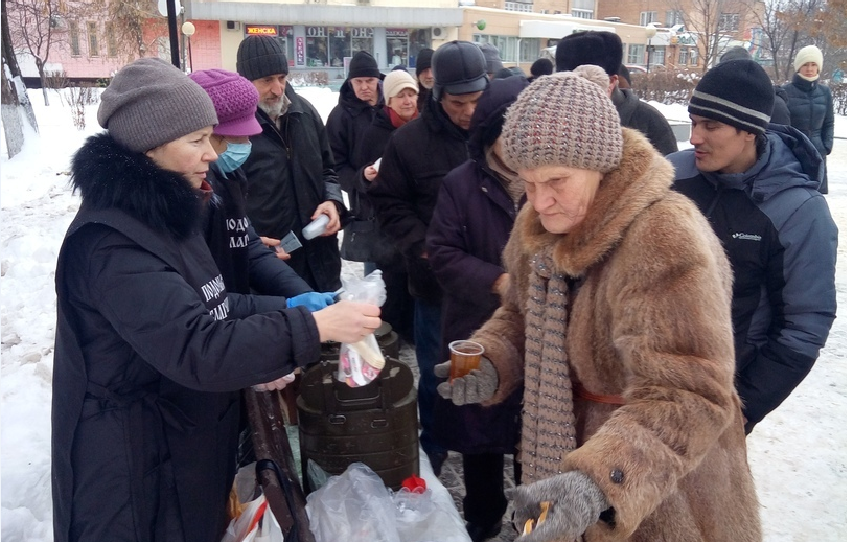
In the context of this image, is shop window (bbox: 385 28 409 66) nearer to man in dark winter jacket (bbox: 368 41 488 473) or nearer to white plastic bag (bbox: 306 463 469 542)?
man in dark winter jacket (bbox: 368 41 488 473)

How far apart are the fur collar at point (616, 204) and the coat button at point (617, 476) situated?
529 millimetres

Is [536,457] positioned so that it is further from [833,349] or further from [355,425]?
[833,349]

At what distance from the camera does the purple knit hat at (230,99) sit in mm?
2744

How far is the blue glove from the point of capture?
7.63ft

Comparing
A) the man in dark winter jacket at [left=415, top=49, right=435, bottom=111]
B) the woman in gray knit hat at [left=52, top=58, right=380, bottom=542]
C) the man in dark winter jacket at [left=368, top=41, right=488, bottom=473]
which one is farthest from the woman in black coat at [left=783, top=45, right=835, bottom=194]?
the woman in gray knit hat at [left=52, top=58, right=380, bottom=542]

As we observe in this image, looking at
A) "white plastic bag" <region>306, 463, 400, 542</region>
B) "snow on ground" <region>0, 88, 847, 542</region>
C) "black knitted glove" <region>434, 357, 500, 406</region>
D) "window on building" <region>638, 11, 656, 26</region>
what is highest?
"window on building" <region>638, 11, 656, 26</region>

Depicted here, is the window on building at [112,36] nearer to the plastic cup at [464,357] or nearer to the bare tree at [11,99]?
the bare tree at [11,99]

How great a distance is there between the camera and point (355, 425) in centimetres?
308

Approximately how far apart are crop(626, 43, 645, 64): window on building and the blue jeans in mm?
49392

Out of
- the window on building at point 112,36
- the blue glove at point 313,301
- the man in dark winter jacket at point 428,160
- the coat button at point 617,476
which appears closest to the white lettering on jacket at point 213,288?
the blue glove at point 313,301

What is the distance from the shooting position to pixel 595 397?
6.28 ft

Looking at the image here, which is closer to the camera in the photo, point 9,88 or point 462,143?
point 462,143

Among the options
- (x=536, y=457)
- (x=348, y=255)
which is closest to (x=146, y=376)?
(x=536, y=457)

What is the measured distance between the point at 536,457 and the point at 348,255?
119 inches
